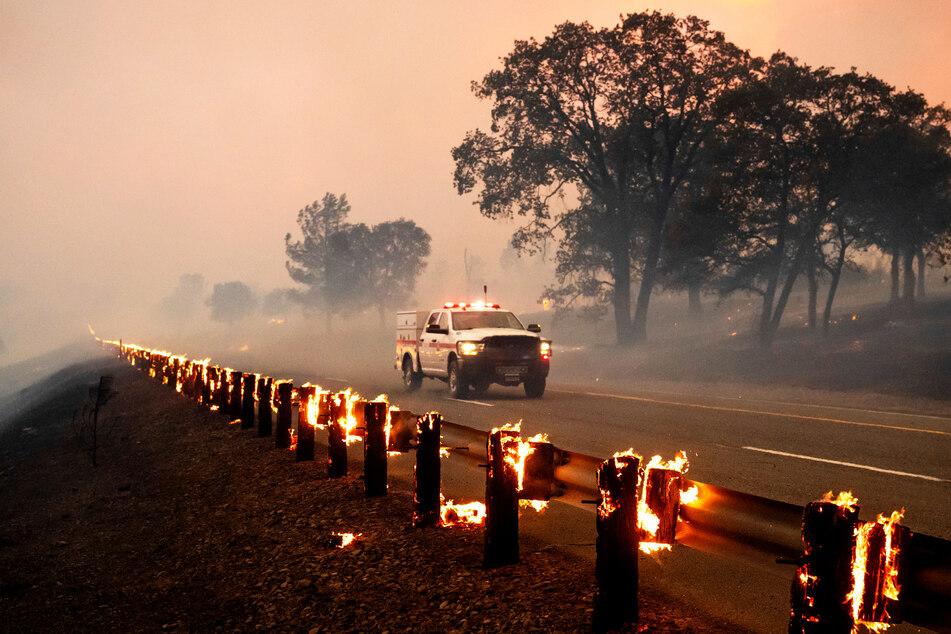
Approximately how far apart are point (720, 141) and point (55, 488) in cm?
2936

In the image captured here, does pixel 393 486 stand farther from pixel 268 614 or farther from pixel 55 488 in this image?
pixel 55 488

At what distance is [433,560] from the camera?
536cm

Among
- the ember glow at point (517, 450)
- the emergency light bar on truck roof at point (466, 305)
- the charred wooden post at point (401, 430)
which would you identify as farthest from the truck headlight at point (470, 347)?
the ember glow at point (517, 450)

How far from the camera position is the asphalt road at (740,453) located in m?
5.04

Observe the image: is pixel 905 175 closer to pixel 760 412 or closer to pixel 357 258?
pixel 760 412

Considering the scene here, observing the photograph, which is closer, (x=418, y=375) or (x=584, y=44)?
(x=418, y=375)

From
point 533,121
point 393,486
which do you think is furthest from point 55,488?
point 533,121

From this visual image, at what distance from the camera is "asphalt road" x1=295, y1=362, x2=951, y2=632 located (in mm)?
5039

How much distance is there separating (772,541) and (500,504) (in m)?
2.05

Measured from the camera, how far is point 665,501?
11.8 feet

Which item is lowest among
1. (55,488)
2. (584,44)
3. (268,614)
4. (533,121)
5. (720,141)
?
(55,488)

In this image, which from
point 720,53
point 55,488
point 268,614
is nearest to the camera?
point 268,614

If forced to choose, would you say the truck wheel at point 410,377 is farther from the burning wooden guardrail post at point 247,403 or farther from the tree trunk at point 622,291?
the tree trunk at point 622,291

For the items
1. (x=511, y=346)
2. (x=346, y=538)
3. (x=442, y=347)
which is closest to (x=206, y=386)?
(x=442, y=347)
